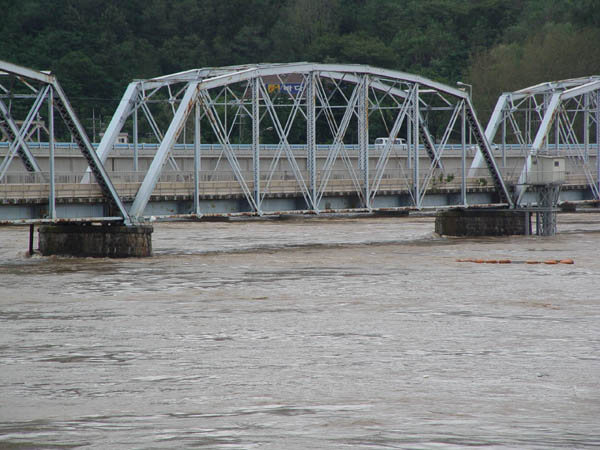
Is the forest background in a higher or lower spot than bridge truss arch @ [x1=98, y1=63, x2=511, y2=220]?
higher

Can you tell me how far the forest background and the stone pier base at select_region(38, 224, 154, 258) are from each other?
70.8 metres

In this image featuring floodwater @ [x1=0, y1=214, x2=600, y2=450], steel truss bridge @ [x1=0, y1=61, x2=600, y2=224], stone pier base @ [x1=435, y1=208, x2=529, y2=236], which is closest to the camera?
floodwater @ [x1=0, y1=214, x2=600, y2=450]

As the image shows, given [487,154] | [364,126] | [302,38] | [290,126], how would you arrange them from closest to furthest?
[290,126] → [364,126] → [487,154] → [302,38]

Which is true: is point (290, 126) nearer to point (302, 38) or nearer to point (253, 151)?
point (253, 151)

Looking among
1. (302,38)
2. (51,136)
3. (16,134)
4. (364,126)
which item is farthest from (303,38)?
(16,134)

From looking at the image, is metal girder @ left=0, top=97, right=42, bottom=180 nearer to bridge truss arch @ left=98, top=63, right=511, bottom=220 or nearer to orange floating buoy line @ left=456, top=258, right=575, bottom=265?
bridge truss arch @ left=98, top=63, right=511, bottom=220

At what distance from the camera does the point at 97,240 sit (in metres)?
55.4

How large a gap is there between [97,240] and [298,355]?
98.3 feet

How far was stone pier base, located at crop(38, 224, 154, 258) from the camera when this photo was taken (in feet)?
181

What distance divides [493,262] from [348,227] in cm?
3515

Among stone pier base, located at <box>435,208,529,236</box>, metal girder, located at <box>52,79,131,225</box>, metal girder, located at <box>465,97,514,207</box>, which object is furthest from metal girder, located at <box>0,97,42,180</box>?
stone pier base, located at <box>435,208,529,236</box>

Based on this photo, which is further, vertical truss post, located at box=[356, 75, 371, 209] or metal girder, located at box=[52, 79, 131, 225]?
vertical truss post, located at box=[356, 75, 371, 209]

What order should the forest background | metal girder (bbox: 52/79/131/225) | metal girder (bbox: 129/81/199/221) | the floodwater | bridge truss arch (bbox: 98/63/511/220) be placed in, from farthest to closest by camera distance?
the forest background, bridge truss arch (bbox: 98/63/511/220), metal girder (bbox: 129/81/199/221), metal girder (bbox: 52/79/131/225), the floodwater

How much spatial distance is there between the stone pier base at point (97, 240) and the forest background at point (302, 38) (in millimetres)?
70848
